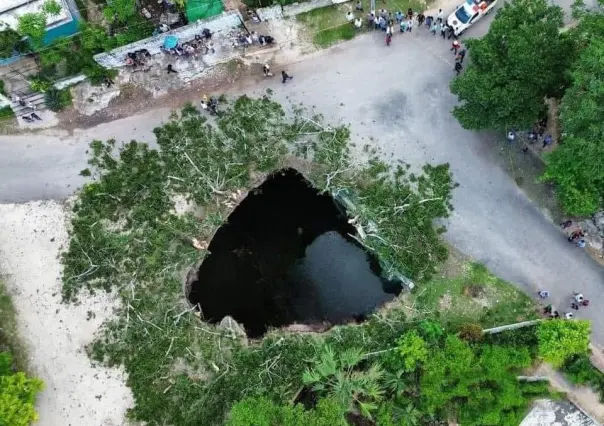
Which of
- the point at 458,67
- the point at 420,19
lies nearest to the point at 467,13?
the point at 420,19

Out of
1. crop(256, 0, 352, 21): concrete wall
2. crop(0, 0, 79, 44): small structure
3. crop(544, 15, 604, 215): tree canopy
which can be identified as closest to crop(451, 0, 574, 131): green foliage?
crop(544, 15, 604, 215): tree canopy

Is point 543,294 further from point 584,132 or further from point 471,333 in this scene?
point 584,132

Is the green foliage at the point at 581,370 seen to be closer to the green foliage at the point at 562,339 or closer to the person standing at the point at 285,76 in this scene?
the green foliage at the point at 562,339

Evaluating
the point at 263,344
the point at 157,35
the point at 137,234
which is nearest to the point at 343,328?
the point at 263,344

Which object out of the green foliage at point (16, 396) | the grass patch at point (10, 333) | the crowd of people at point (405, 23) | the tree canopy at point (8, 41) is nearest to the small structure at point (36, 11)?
the tree canopy at point (8, 41)

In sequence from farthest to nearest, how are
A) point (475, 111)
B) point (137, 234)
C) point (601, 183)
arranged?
point (137, 234), point (475, 111), point (601, 183)

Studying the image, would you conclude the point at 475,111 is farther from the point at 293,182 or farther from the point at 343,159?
the point at 293,182

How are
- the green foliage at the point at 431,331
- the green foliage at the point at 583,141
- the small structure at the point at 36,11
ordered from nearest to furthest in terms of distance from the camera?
the green foliage at the point at 583,141 → the green foliage at the point at 431,331 → the small structure at the point at 36,11
